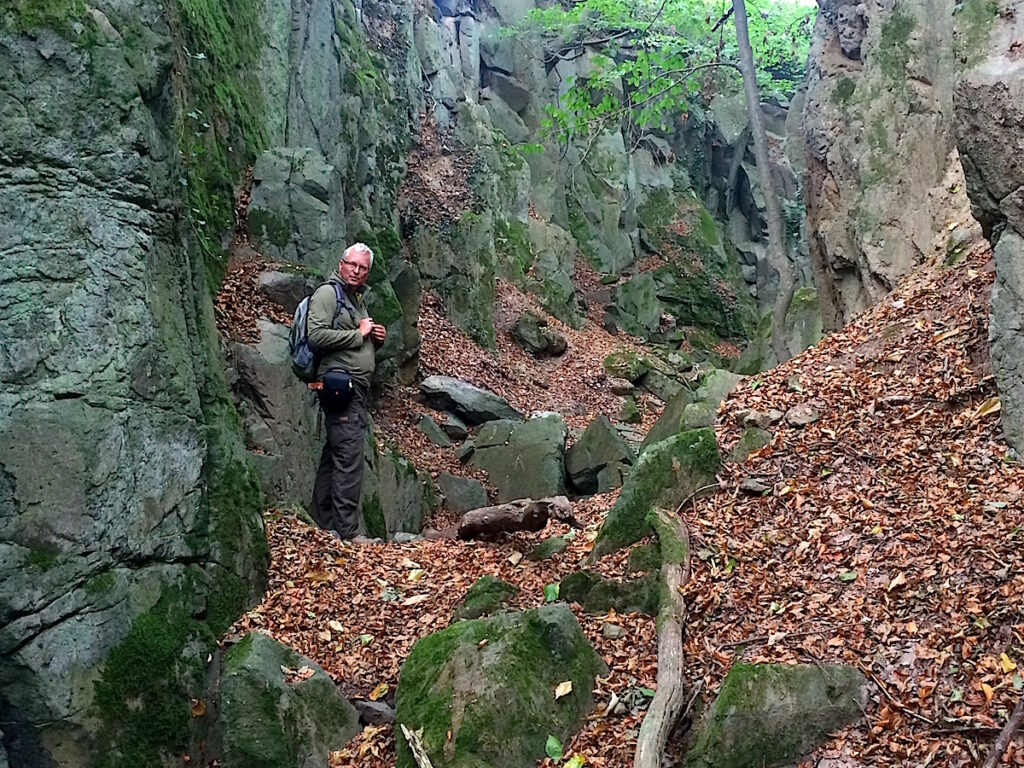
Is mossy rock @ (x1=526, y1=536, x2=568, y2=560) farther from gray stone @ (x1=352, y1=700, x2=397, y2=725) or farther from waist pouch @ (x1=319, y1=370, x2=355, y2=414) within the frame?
waist pouch @ (x1=319, y1=370, x2=355, y2=414)

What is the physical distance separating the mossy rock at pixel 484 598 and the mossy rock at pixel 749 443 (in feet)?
7.06

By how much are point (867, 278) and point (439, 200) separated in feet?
37.6

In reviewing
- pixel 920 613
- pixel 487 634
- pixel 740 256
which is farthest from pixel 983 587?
pixel 740 256

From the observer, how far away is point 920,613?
4.09 meters

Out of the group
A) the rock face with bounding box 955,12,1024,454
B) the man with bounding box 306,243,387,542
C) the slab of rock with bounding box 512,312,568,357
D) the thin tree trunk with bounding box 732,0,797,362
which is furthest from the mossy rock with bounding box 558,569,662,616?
the slab of rock with bounding box 512,312,568,357

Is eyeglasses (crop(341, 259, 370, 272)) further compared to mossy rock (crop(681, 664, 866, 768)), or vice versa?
eyeglasses (crop(341, 259, 370, 272))

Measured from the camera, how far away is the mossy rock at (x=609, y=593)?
493 centimetres

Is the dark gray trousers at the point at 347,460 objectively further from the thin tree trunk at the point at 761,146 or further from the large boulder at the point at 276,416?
the thin tree trunk at the point at 761,146

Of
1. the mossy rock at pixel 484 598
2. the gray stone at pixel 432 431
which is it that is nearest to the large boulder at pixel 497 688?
the mossy rock at pixel 484 598

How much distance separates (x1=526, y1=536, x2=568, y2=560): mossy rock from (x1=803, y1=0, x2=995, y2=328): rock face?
237 inches

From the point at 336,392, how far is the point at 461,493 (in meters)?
4.21

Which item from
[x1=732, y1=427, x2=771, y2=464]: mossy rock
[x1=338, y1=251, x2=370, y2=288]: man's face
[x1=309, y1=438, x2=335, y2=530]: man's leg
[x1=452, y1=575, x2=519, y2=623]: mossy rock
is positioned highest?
[x1=338, y1=251, x2=370, y2=288]: man's face

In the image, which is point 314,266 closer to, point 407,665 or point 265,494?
point 265,494

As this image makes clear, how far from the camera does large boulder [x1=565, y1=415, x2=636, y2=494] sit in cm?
1106
